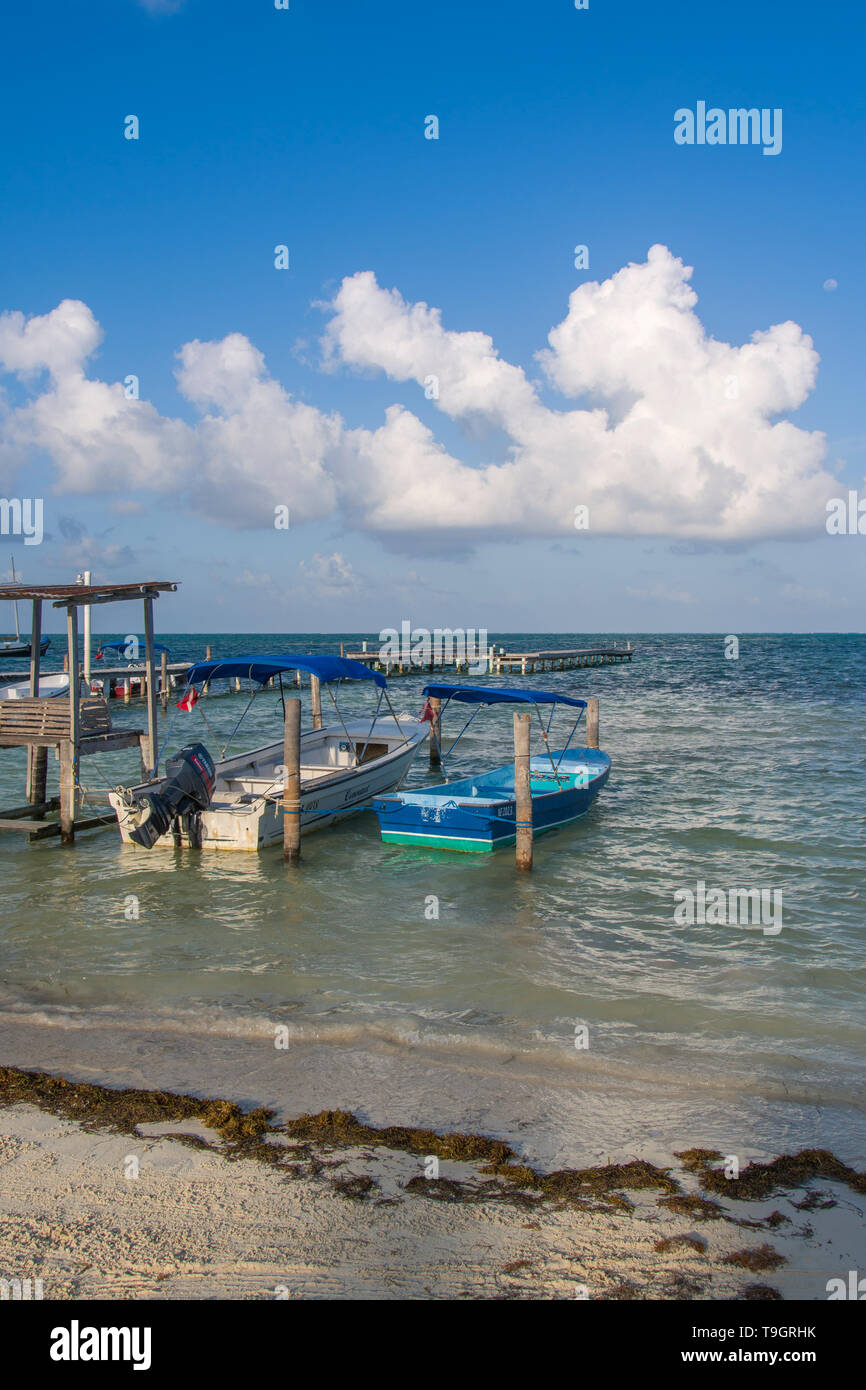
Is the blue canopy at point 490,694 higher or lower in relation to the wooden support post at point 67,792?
higher

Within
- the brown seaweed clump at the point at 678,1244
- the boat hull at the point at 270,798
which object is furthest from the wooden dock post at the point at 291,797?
the brown seaweed clump at the point at 678,1244

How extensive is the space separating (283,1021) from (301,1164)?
2935mm

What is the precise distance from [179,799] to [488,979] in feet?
25.5

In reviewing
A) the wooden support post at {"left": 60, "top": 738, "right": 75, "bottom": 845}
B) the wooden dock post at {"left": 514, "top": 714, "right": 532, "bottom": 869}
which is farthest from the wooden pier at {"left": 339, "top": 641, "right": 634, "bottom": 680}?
the wooden dock post at {"left": 514, "top": 714, "right": 532, "bottom": 869}

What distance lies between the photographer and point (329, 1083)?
7.68 meters

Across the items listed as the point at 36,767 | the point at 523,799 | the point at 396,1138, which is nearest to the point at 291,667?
the point at 523,799

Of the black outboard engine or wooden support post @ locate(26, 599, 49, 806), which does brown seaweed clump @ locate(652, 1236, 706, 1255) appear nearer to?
the black outboard engine

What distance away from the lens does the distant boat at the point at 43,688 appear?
34.2 m

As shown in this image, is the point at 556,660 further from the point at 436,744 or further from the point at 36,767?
the point at 36,767

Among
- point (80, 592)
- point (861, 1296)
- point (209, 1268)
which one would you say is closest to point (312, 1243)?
point (209, 1268)

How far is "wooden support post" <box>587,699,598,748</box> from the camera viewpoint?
22.7 meters

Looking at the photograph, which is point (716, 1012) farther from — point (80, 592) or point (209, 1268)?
point (80, 592)

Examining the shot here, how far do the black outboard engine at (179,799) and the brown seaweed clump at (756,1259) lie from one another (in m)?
12.4

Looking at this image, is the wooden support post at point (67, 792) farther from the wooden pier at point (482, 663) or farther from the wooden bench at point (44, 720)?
the wooden pier at point (482, 663)
